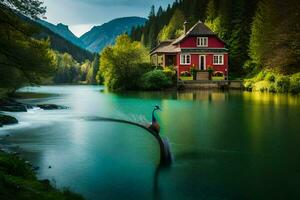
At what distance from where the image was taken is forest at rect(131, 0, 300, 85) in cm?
3653

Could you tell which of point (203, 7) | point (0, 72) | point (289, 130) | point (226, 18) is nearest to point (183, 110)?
point (289, 130)

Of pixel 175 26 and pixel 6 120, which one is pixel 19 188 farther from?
pixel 175 26

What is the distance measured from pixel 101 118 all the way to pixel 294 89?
92.9 feet

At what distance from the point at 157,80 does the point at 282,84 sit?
18842 millimetres

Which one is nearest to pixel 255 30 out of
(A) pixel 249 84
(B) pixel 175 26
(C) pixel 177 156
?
(A) pixel 249 84

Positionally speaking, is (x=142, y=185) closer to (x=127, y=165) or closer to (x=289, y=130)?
(x=127, y=165)

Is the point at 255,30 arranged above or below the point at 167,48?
above

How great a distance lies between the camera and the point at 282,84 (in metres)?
49.2

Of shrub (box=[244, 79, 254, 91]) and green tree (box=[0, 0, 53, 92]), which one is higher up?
green tree (box=[0, 0, 53, 92])

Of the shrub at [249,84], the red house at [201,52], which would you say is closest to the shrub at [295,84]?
the shrub at [249,84]

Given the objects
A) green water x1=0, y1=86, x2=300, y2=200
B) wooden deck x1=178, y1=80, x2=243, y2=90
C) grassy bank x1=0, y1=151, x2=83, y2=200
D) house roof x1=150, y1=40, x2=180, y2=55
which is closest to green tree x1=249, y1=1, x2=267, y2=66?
wooden deck x1=178, y1=80, x2=243, y2=90

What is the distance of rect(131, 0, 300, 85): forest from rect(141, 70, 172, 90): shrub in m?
14.1

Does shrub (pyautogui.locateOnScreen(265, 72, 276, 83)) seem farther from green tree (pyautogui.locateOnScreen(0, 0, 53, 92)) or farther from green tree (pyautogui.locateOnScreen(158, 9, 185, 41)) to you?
green tree (pyautogui.locateOnScreen(158, 9, 185, 41))

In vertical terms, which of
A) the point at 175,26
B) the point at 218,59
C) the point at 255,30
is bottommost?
the point at 218,59
